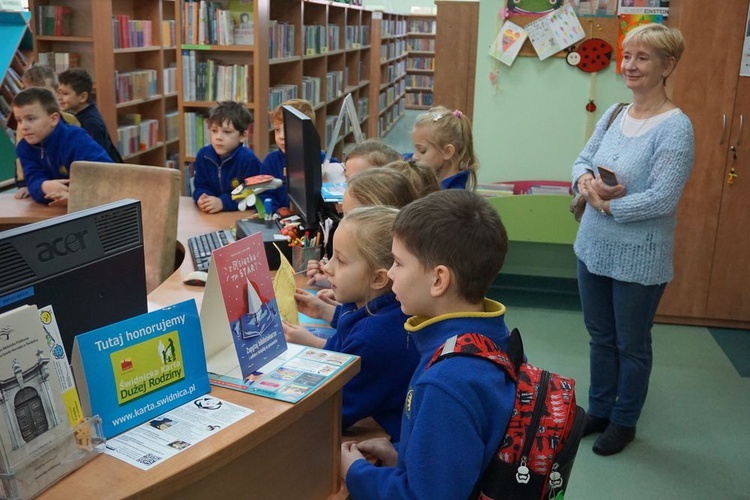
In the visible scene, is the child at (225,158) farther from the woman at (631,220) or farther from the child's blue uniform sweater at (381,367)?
the child's blue uniform sweater at (381,367)

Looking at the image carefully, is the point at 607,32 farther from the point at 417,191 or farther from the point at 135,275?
the point at 135,275

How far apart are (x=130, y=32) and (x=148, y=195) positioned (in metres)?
3.82

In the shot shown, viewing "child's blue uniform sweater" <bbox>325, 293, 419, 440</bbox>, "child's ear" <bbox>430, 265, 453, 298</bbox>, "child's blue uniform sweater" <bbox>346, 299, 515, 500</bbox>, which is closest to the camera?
"child's blue uniform sweater" <bbox>346, 299, 515, 500</bbox>

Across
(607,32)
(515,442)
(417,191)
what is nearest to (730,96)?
(607,32)

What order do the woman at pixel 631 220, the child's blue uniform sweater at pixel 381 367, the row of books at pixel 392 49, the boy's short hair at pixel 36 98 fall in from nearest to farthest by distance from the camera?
the child's blue uniform sweater at pixel 381 367, the woman at pixel 631 220, the boy's short hair at pixel 36 98, the row of books at pixel 392 49

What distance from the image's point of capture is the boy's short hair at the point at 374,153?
268 centimetres

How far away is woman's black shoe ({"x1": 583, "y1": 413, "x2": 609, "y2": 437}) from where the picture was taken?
9.57 ft

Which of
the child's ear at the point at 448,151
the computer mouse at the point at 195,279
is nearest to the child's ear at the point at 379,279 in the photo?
the computer mouse at the point at 195,279

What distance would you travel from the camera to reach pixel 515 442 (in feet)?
3.90

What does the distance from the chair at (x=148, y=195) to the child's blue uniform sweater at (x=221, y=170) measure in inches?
26.8

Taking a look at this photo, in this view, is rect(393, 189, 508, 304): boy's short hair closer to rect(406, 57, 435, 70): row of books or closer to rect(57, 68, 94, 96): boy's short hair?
rect(57, 68, 94, 96): boy's short hair

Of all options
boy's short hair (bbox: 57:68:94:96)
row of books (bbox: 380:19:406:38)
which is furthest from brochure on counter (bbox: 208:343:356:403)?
row of books (bbox: 380:19:406:38)

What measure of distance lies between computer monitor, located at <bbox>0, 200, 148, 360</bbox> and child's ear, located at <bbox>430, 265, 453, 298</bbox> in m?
0.56

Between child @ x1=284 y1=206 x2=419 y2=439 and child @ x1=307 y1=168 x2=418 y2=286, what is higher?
child @ x1=307 y1=168 x2=418 y2=286
